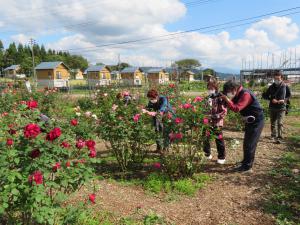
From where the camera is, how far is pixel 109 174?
15.4ft

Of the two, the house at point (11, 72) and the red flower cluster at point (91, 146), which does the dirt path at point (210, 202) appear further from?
the house at point (11, 72)

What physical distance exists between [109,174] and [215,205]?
1.82 meters

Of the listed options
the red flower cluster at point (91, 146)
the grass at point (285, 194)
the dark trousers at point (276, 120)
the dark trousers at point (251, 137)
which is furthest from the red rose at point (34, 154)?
the dark trousers at point (276, 120)

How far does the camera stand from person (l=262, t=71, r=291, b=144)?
245 inches

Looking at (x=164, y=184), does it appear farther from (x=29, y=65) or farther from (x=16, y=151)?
(x=29, y=65)

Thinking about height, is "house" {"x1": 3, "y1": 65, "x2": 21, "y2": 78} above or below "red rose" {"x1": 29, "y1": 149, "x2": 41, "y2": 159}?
above

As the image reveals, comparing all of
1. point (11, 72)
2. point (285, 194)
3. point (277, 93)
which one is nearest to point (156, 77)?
point (277, 93)

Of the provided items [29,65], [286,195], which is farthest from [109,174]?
[29,65]

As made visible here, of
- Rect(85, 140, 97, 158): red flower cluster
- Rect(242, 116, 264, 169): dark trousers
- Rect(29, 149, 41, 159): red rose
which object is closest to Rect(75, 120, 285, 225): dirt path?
Rect(242, 116, 264, 169): dark trousers

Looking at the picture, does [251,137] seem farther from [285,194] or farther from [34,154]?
[34,154]

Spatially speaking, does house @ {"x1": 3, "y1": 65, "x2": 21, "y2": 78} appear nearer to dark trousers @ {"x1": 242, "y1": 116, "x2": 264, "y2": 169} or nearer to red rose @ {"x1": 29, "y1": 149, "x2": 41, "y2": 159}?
dark trousers @ {"x1": 242, "y1": 116, "x2": 264, "y2": 169}

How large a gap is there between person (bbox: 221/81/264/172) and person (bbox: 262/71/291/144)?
6.70ft

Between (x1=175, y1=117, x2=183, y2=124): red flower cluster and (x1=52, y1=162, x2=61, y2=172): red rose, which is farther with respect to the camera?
(x1=175, y1=117, x2=183, y2=124): red flower cluster

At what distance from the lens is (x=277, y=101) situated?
20.5ft
